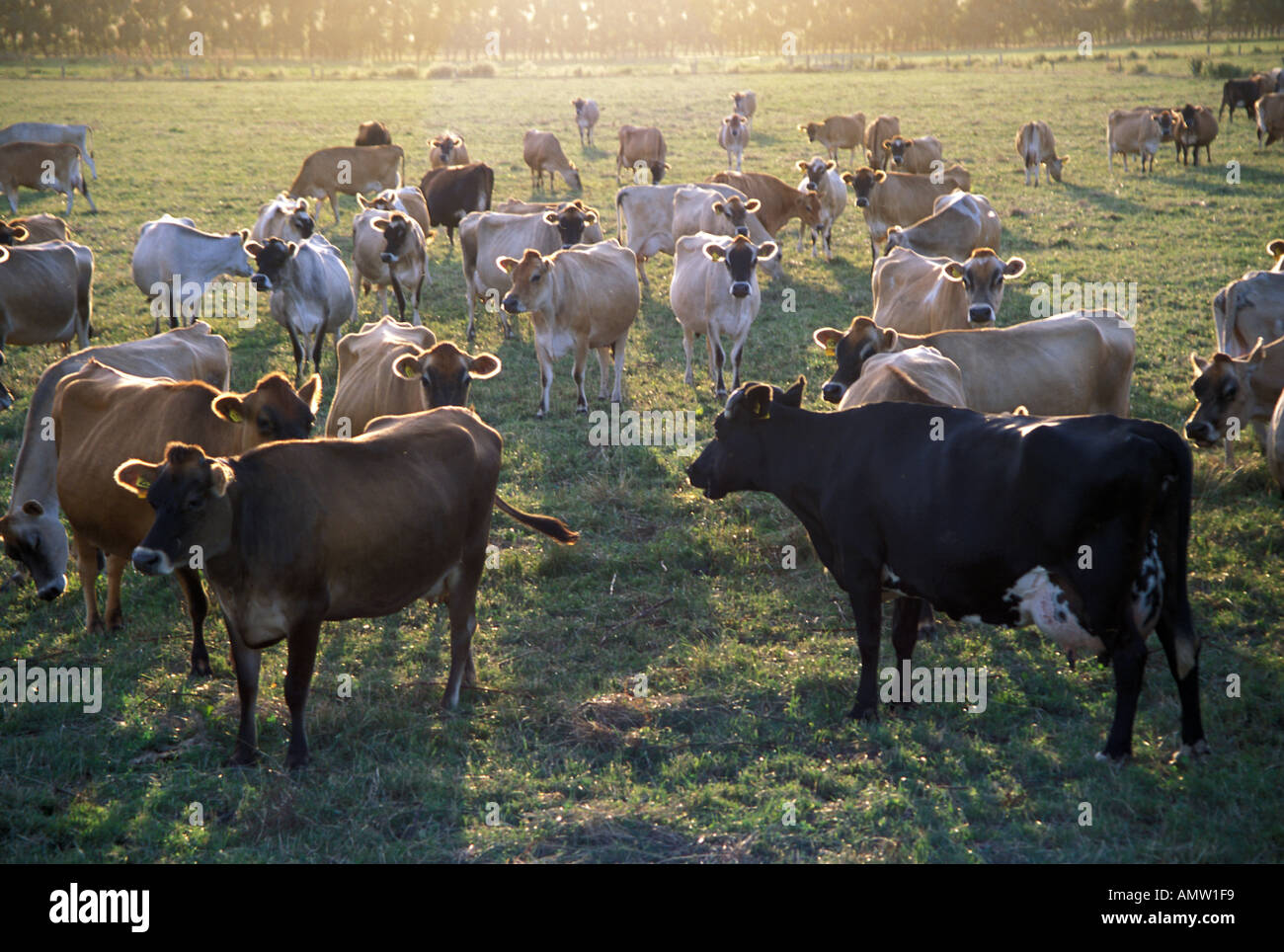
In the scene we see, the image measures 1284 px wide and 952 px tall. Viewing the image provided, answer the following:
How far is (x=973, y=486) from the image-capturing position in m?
5.26

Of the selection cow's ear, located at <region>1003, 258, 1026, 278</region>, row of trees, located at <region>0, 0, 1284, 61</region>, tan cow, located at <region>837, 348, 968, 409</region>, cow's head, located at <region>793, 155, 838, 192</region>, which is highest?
row of trees, located at <region>0, 0, 1284, 61</region>

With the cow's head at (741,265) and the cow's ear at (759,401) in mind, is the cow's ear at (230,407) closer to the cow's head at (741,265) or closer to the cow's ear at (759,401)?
the cow's ear at (759,401)

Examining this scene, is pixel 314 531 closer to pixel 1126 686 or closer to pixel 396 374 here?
pixel 396 374

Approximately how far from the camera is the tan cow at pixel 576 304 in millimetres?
11148

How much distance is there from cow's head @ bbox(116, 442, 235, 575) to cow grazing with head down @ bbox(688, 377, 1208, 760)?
312cm

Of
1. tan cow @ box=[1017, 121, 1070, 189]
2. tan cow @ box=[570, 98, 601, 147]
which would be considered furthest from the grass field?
tan cow @ box=[570, 98, 601, 147]

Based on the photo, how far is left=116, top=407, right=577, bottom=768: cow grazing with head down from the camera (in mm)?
4848

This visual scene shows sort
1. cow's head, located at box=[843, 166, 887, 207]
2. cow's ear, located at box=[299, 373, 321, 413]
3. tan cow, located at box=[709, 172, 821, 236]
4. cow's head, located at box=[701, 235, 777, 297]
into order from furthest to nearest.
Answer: tan cow, located at box=[709, 172, 821, 236] → cow's head, located at box=[843, 166, 887, 207] → cow's head, located at box=[701, 235, 777, 297] → cow's ear, located at box=[299, 373, 321, 413]

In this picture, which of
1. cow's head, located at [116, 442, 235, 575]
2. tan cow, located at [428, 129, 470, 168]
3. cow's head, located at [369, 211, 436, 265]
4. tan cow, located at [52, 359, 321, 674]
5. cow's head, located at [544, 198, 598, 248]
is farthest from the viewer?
tan cow, located at [428, 129, 470, 168]

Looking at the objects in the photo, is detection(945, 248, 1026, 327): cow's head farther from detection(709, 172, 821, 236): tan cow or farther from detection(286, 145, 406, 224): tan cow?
detection(286, 145, 406, 224): tan cow

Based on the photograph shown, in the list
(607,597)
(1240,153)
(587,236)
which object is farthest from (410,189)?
(1240,153)

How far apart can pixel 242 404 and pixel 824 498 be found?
→ 11.1ft

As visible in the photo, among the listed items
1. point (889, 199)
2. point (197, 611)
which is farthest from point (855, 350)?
point (889, 199)

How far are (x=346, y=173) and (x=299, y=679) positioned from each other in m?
19.8
